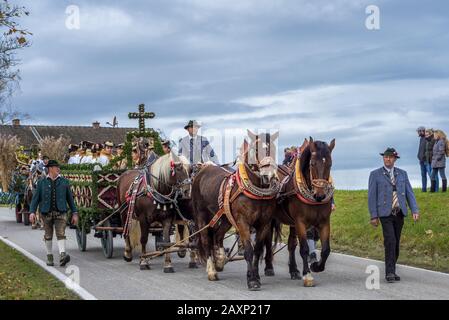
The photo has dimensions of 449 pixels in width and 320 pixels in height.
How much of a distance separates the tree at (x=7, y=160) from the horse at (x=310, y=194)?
66.7ft

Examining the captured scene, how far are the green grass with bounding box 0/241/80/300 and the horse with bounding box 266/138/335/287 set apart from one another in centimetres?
338

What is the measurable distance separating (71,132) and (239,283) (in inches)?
2861

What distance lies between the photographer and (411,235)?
51.7 ft

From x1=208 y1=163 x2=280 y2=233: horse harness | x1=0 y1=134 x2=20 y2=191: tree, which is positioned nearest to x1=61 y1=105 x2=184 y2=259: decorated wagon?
x1=208 y1=163 x2=280 y2=233: horse harness

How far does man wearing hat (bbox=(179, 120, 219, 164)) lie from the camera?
13.6 meters

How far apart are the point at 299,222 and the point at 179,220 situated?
3425 millimetres

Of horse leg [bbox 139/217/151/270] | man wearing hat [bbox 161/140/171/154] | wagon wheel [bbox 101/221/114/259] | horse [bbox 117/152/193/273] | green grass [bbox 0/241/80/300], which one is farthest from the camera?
man wearing hat [bbox 161/140/171/154]

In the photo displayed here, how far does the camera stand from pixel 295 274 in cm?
1183

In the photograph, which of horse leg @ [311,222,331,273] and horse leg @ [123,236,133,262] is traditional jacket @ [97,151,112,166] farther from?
horse leg @ [311,222,331,273]

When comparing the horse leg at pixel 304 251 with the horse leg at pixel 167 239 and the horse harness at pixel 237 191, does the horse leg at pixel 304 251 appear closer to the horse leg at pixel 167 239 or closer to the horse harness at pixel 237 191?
the horse harness at pixel 237 191

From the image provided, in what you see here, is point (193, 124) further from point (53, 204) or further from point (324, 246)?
point (324, 246)

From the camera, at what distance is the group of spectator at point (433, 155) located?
20.5 m

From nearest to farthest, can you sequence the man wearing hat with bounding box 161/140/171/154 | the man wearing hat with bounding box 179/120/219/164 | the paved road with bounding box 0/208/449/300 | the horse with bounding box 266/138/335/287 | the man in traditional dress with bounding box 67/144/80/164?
the paved road with bounding box 0/208/449/300, the horse with bounding box 266/138/335/287, the man wearing hat with bounding box 179/120/219/164, the man wearing hat with bounding box 161/140/171/154, the man in traditional dress with bounding box 67/144/80/164
